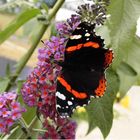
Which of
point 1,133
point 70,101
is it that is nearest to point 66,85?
point 70,101

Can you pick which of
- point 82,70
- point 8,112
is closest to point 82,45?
point 82,70

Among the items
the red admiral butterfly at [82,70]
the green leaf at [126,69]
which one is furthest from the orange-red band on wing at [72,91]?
the green leaf at [126,69]

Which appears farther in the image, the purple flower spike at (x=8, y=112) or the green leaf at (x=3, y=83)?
the green leaf at (x=3, y=83)

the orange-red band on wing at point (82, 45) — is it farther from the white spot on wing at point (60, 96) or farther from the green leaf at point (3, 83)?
the green leaf at point (3, 83)

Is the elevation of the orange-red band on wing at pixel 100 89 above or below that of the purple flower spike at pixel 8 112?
above

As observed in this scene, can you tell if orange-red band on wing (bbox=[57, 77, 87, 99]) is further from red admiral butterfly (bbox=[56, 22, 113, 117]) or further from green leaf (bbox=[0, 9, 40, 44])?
green leaf (bbox=[0, 9, 40, 44])

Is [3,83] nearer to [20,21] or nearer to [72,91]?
[20,21]

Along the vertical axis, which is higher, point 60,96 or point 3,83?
point 60,96

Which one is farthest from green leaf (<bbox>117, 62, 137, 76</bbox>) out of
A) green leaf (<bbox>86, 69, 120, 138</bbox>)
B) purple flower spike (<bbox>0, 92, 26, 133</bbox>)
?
purple flower spike (<bbox>0, 92, 26, 133</bbox>)
